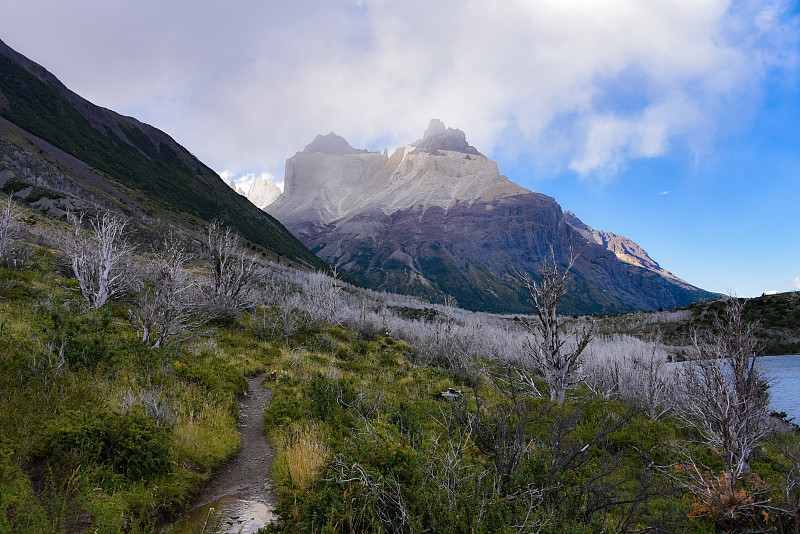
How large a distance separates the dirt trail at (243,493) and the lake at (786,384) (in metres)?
20.8

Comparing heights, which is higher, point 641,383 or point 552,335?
point 552,335

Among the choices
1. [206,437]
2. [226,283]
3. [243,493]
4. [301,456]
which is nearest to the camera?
[243,493]

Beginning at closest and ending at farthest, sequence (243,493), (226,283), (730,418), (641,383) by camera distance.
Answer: (243,493), (730,418), (641,383), (226,283)

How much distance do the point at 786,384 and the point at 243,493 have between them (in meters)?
37.9

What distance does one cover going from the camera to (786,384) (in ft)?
84.1

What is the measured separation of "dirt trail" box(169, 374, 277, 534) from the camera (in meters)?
4.51

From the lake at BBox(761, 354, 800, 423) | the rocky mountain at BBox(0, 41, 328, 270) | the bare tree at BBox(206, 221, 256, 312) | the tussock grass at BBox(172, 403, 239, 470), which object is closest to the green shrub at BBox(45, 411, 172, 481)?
the tussock grass at BBox(172, 403, 239, 470)

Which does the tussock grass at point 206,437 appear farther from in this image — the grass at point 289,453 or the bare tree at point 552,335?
the bare tree at point 552,335

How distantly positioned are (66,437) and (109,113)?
174 m

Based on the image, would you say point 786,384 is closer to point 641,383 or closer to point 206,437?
point 641,383

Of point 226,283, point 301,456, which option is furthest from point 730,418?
point 226,283

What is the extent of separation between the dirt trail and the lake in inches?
819

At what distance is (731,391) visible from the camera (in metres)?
7.93

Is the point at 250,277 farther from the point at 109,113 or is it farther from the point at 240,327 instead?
the point at 109,113
